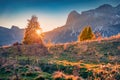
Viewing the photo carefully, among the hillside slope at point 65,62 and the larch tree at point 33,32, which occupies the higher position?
the larch tree at point 33,32

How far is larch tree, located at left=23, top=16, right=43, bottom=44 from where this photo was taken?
53.8 meters

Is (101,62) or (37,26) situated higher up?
(37,26)

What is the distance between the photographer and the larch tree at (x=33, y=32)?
53.8m

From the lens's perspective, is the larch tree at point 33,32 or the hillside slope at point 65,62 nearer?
the hillside slope at point 65,62

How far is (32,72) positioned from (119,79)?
8465mm

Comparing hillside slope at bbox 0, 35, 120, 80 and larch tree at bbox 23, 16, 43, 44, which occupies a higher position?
larch tree at bbox 23, 16, 43, 44

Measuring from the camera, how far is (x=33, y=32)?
55719mm

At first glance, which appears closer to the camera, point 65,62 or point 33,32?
point 65,62

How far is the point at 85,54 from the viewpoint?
1403 inches

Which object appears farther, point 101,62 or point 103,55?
point 103,55

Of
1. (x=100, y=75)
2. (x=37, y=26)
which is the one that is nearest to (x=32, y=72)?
(x=100, y=75)

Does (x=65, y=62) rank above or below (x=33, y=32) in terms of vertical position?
below

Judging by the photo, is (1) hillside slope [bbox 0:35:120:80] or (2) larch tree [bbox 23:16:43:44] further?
(2) larch tree [bbox 23:16:43:44]

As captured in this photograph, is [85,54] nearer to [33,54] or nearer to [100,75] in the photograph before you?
[33,54]
